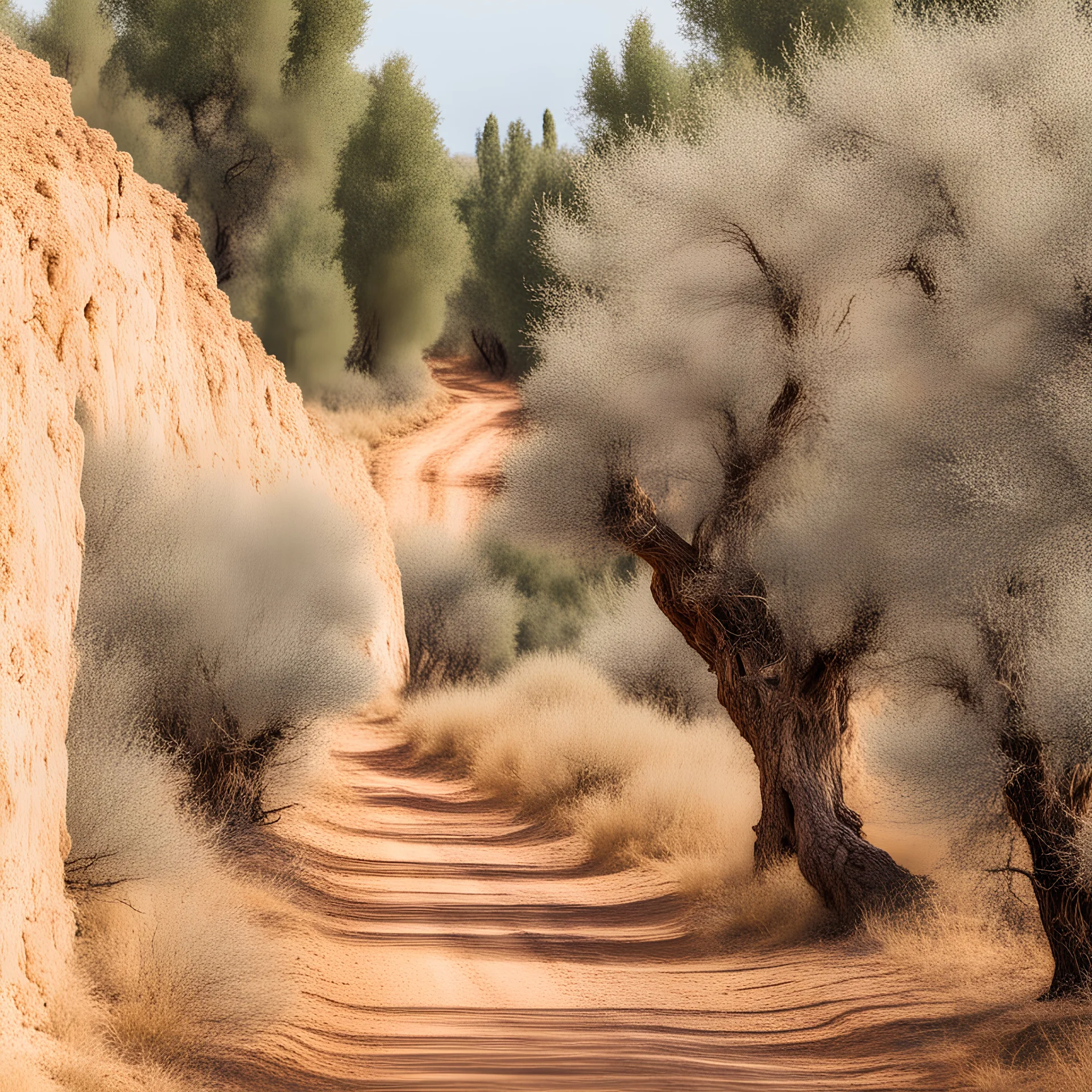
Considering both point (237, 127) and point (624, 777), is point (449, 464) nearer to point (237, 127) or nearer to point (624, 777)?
point (237, 127)

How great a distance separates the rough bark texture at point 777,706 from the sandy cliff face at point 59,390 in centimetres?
497

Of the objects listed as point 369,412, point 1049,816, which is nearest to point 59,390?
point 1049,816

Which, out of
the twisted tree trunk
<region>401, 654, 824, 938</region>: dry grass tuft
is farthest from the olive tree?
<region>401, 654, 824, 938</region>: dry grass tuft

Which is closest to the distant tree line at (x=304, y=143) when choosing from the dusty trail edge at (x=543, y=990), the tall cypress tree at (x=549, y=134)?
the tall cypress tree at (x=549, y=134)

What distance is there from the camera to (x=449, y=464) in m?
35.6

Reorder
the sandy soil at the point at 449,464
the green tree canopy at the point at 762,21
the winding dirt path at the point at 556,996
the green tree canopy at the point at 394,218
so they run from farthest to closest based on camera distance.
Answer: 1. the green tree canopy at the point at 394,218
2. the sandy soil at the point at 449,464
3. the green tree canopy at the point at 762,21
4. the winding dirt path at the point at 556,996

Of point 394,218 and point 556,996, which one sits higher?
point 394,218

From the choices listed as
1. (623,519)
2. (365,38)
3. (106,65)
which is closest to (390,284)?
(365,38)

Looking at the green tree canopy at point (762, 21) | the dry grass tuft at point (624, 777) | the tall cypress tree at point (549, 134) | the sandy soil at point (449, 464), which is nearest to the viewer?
the dry grass tuft at point (624, 777)

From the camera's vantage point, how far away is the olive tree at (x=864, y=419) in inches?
296

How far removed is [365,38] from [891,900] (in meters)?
34.9

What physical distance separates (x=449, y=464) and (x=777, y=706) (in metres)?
25.4

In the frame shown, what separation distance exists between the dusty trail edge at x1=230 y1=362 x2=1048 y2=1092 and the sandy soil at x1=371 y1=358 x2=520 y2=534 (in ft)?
55.2

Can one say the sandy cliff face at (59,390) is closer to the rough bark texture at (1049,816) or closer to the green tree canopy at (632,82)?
the rough bark texture at (1049,816)
